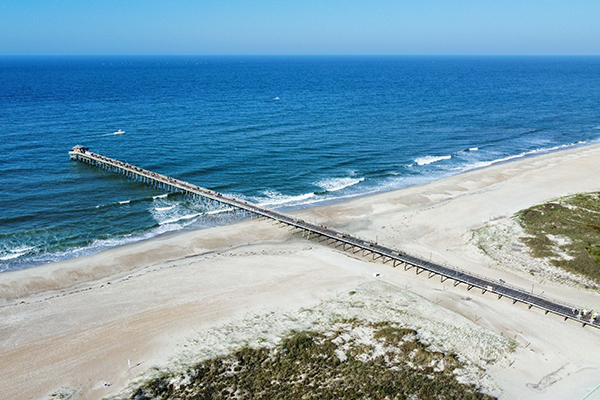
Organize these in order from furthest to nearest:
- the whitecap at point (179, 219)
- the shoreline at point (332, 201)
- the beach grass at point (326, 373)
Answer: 1. the whitecap at point (179, 219)
2. the shoreline at point (332, 201)
3. the beach grass at point (326, 373)

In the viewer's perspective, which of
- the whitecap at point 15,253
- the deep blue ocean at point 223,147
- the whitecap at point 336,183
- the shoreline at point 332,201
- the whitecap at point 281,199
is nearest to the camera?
the whitecap at point 15,253

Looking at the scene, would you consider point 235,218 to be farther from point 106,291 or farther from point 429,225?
point 429,225

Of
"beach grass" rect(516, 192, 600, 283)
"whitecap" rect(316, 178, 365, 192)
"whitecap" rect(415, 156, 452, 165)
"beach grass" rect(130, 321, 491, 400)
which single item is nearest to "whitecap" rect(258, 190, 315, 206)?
"whitecap" rect(316, 178, 365, 192)

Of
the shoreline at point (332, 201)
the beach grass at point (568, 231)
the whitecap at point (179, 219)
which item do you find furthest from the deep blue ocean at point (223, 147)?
the beach grass at point (568, 231)

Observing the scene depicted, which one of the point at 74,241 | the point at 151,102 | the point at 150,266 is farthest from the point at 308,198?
the point at 151,102

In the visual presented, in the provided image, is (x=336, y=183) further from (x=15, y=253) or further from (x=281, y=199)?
(x=15, y=253)

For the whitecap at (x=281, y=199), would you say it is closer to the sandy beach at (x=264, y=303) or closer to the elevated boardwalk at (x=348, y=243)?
the elevated boardwalk at (x=348, y=243)

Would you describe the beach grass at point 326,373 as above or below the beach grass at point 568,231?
below
